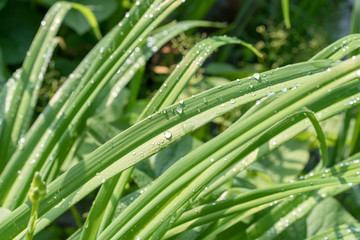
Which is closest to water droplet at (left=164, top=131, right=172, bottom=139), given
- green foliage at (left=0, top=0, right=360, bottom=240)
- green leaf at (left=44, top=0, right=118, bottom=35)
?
green foliage at (left=0, top=0, right=360, bottom=240)

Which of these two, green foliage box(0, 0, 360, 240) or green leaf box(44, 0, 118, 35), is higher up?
green leaf box(44, 0, 118, 35)

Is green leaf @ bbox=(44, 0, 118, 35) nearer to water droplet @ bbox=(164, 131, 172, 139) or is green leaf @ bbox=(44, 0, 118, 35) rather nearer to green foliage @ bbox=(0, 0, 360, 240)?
green foliage @ bbox=(0, 0, 360, 240)

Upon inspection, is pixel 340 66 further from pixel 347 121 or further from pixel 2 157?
pixel 2 157

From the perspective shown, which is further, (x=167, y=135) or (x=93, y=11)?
(x=93, y=11)

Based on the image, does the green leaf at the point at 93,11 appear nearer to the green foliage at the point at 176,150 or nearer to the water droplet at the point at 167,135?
the green foliage at the point at 176,150

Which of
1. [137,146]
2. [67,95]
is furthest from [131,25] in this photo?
[137,146]

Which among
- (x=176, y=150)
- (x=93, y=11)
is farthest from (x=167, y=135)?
(x=93, y=11)

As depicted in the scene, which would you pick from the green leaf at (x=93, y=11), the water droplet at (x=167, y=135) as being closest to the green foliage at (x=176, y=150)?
the water droplet at (x=167, y=135)

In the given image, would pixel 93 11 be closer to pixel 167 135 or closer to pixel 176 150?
pixel 176 150
